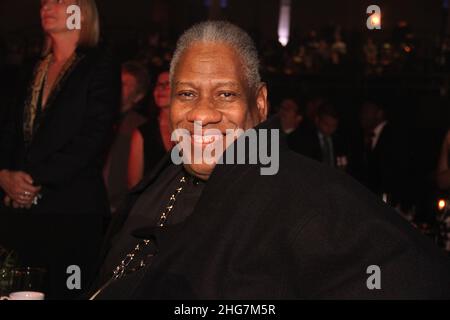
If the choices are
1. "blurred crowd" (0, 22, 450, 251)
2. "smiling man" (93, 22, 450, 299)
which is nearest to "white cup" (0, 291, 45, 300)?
"smiling man" (93, 22, 450, 299)

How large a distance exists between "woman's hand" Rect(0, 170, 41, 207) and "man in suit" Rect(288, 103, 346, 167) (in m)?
4.89

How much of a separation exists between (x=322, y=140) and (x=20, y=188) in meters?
5.85

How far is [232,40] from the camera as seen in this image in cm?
237

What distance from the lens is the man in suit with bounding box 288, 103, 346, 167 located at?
29.0ft

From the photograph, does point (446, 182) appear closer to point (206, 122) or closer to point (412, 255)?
point (206, 122)

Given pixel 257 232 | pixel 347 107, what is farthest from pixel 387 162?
pixel 257 232

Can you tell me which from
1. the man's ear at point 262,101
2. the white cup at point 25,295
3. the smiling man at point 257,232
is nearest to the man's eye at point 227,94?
the smiling man at point 257,232

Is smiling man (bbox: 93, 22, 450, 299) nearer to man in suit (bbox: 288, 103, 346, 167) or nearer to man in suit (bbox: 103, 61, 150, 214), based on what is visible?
man in suit (bbox: 103, 61, 150, 214)

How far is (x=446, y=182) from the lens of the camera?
626cm

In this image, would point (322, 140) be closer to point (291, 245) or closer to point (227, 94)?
point (227, 94)

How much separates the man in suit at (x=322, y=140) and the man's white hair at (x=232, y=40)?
6235 mm

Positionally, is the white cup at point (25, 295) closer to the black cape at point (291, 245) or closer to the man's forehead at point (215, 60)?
the black cape at point (291, 245)

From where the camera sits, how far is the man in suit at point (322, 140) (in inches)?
348
